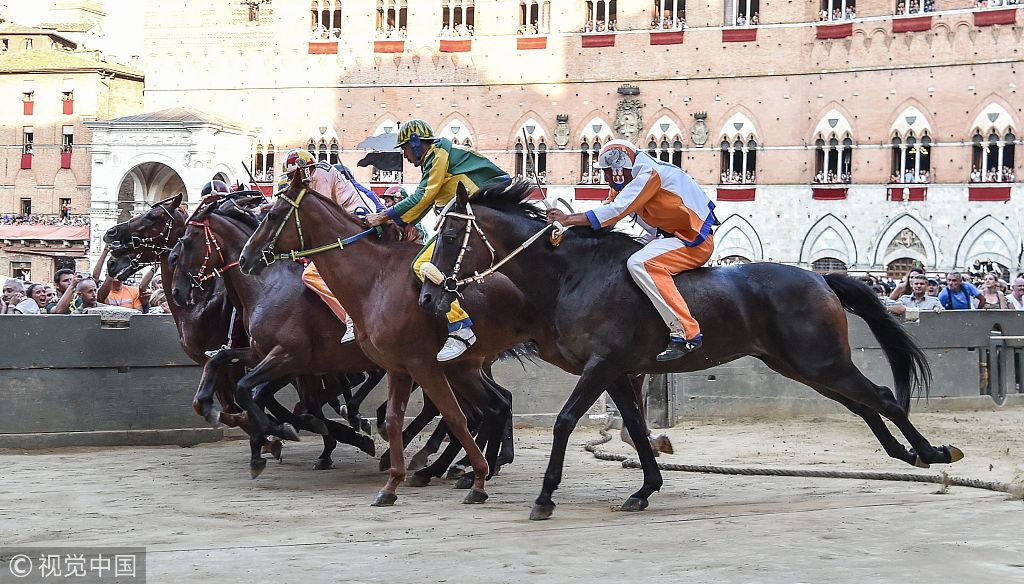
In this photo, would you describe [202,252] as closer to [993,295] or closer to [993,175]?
[993,295]

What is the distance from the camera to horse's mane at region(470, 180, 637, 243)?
375 inches

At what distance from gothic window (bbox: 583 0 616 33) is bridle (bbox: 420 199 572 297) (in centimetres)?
3538

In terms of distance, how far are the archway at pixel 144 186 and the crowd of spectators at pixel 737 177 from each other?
20784mm

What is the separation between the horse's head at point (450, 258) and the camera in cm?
901

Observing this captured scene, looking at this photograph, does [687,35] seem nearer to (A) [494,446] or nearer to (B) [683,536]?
(A) [494,446]

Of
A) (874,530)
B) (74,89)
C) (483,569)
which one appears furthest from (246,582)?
(74,89)

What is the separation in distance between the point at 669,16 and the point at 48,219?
92.6 ft

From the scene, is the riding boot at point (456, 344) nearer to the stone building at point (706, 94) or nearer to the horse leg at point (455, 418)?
the horse leg at point (455, 418)

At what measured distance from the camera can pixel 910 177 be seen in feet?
129

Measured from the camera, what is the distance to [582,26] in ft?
144

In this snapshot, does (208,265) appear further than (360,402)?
No

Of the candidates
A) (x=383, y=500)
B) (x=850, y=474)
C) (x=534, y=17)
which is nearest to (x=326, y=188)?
(x=383, y=500)

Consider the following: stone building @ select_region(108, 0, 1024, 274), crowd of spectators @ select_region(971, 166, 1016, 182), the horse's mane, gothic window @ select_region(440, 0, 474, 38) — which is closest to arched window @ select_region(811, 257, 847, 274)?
stone building @ select_region(108, 0, 1024, 274)

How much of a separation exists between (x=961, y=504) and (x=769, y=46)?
34.5 m
